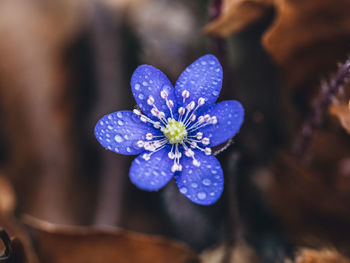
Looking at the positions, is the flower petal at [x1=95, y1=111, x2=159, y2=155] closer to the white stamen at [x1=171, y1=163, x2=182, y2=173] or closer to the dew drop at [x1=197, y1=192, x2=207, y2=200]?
the white stamen at [x1=171, y1=163, x2=182, y2=173]

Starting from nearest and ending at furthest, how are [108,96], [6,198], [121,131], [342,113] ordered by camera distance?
[121,131] < [342,113] < [6,198] < [108,96]

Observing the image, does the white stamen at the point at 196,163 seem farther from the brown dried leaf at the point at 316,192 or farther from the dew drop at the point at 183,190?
the brown dried leaf at the point at 316,192

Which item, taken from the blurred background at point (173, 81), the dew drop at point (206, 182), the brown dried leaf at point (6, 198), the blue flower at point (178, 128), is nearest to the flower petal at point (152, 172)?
the blue flower at point (178, 128)

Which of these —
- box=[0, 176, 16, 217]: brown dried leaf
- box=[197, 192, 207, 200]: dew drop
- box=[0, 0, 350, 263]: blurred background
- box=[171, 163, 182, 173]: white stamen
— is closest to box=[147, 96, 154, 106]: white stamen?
box=[171, 163, 182, 173]: white stamen

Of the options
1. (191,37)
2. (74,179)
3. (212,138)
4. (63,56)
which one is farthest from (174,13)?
(212,138)

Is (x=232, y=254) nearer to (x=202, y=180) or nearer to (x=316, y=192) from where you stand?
(x=316, y=192)

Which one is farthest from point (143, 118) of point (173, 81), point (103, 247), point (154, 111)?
point (173, 81)

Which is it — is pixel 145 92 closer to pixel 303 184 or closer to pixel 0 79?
pixel 303 184

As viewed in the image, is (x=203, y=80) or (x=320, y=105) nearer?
(x=203, y=80)
